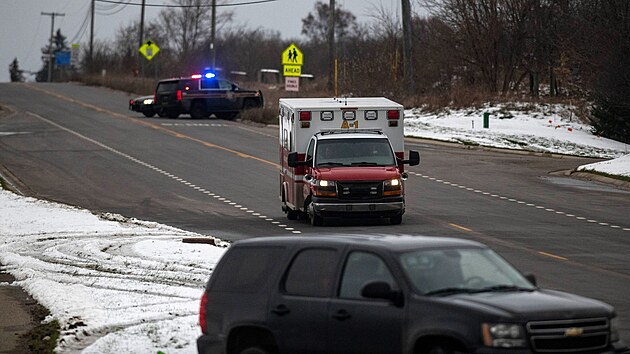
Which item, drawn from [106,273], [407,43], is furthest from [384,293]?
[407,43]

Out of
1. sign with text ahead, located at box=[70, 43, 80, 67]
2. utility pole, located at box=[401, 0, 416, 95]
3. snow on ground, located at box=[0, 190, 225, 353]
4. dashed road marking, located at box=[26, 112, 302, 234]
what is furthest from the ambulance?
sign with text ahead, located at box=[70, 43, 80, 67]

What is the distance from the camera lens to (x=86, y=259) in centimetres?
2092

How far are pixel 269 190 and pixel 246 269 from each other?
23302 millimetres

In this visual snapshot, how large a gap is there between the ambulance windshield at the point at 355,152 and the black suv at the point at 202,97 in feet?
105

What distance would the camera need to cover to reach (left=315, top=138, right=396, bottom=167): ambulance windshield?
26375 millimetres

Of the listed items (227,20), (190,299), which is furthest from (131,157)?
(227,20)

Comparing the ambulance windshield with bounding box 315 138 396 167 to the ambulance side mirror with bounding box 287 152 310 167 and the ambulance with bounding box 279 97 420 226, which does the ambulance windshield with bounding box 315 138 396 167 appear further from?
the ambulance side mirror with bounding box 287 152 310 167

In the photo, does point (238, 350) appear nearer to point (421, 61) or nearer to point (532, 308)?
point (532, 308)

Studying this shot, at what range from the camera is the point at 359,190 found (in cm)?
2562

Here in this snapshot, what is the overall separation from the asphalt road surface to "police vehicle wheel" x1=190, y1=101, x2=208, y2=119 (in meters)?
1.20

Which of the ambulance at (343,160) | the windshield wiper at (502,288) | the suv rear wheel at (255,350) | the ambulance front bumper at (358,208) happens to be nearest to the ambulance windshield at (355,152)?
the ambulance at (343,160)

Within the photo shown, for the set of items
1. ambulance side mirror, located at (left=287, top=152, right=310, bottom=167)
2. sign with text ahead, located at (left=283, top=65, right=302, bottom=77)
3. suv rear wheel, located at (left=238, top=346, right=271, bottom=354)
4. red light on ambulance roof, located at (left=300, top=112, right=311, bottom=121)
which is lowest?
suv rear wheel, located at (left=238, top=346, right=271, bottom=354)

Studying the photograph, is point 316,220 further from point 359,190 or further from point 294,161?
point 294,161

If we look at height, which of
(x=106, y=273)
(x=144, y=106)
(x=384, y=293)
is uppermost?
(x=144, y=106)
